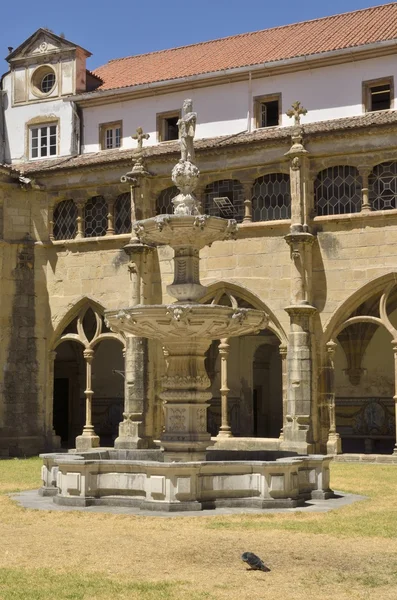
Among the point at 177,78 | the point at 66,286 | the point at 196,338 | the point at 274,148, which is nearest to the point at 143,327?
the point at 196,338

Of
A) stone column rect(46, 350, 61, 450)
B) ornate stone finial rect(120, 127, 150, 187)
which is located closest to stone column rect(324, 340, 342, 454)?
ornate stone finial rect(120, 127, 150, 187)

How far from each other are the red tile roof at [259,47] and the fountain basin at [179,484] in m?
13.7

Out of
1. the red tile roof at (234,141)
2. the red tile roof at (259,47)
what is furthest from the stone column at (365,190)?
the red tile roof at (259,47)

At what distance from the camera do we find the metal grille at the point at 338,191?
20594 millimetres

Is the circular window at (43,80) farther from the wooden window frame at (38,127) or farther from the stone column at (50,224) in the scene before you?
the stone column at (50,224)

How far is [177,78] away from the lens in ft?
78.6

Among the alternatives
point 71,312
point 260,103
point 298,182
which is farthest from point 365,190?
point 71,312

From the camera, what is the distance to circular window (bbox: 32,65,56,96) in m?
25.9

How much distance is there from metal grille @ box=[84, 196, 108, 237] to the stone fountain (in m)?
10.1

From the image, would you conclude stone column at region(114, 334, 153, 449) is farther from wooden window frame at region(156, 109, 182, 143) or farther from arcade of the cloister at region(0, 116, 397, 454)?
wooden window frame at region(156, 109, 182, 143)

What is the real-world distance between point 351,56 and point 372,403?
31.0ft

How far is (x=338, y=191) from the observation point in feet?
68.2

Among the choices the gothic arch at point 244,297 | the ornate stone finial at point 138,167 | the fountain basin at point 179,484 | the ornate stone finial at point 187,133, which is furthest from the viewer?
the ornate stone finial at point 138,167

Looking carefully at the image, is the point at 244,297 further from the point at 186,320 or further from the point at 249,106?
the point at 186,320
